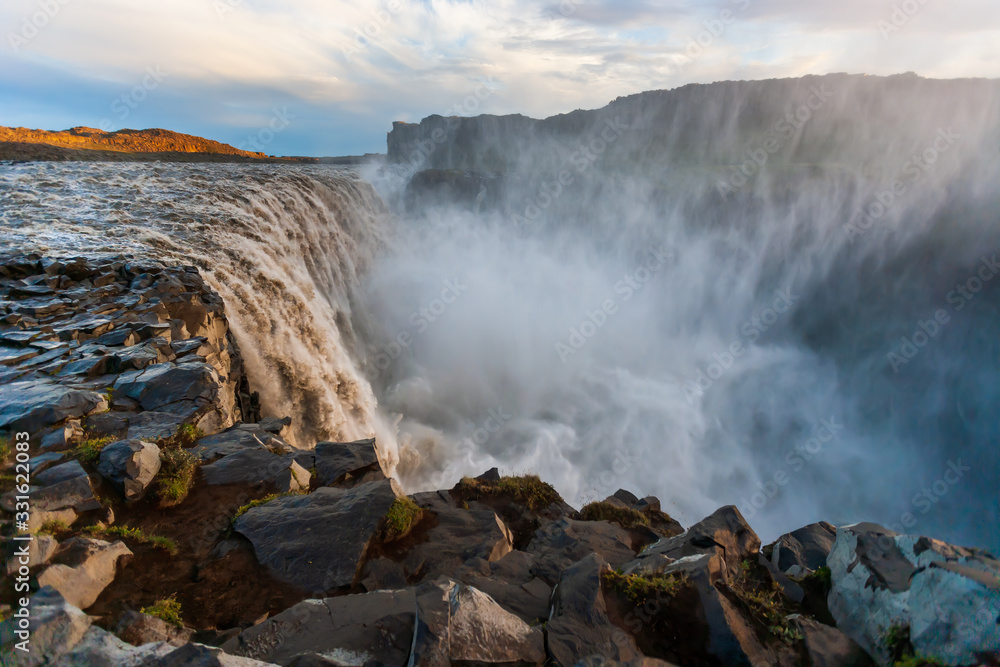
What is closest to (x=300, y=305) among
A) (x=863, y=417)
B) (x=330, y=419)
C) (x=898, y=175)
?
(x=330, y=419)

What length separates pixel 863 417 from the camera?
1107 inches

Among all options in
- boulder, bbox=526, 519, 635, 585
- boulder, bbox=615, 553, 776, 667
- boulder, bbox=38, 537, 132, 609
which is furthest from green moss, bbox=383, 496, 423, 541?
boulder, bbox=615, 553, 776, 667

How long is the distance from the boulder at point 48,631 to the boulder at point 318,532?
6.13 ft

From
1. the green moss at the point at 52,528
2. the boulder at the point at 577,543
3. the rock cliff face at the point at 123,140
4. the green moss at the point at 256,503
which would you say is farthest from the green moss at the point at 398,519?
the rock cliff face at the point at 123,140

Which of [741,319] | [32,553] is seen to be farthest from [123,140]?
[741,319]

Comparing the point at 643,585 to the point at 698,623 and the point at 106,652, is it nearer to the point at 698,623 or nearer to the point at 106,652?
the point at 698,623

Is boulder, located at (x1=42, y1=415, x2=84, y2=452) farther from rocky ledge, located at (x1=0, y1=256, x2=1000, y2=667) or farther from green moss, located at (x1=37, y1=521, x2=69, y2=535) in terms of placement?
green moss, located at (x1=37, y1=521, x2=69, y2=535)

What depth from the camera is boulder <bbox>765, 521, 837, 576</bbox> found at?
546cm

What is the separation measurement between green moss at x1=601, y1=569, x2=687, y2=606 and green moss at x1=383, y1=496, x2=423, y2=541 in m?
2.69

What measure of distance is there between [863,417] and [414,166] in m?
61.3

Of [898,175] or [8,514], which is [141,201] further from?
[898,175]

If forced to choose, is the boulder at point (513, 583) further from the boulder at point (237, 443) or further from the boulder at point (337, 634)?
the boulder at point (237, 443)

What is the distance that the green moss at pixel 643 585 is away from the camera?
4.04 metres

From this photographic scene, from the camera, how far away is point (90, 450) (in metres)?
5.37
